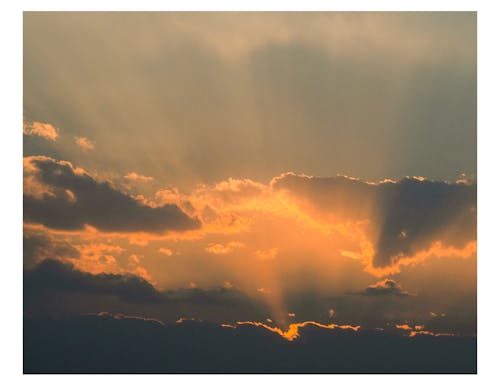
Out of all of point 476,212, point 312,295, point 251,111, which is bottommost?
point 312,295

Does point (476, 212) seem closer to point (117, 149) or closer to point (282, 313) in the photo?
point (282, 313)

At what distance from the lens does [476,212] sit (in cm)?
813

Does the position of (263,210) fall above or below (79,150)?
below

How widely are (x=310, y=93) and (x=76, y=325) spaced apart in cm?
508

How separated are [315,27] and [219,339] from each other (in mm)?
5075

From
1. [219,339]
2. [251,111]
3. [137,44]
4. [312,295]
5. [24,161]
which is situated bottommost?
[219,339]

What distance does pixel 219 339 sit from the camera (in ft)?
26.6

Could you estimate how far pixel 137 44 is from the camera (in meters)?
8.25

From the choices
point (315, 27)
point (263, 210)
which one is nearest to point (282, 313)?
point (263, 210)

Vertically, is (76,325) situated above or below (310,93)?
below

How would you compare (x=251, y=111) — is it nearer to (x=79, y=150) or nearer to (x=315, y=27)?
(x=315, y=27)

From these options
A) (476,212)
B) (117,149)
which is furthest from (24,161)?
(476,212)

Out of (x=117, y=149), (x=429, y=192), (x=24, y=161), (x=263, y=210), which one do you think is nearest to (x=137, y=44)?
(x=117, y=149)

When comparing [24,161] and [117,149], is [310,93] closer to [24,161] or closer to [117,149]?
[117,149]
